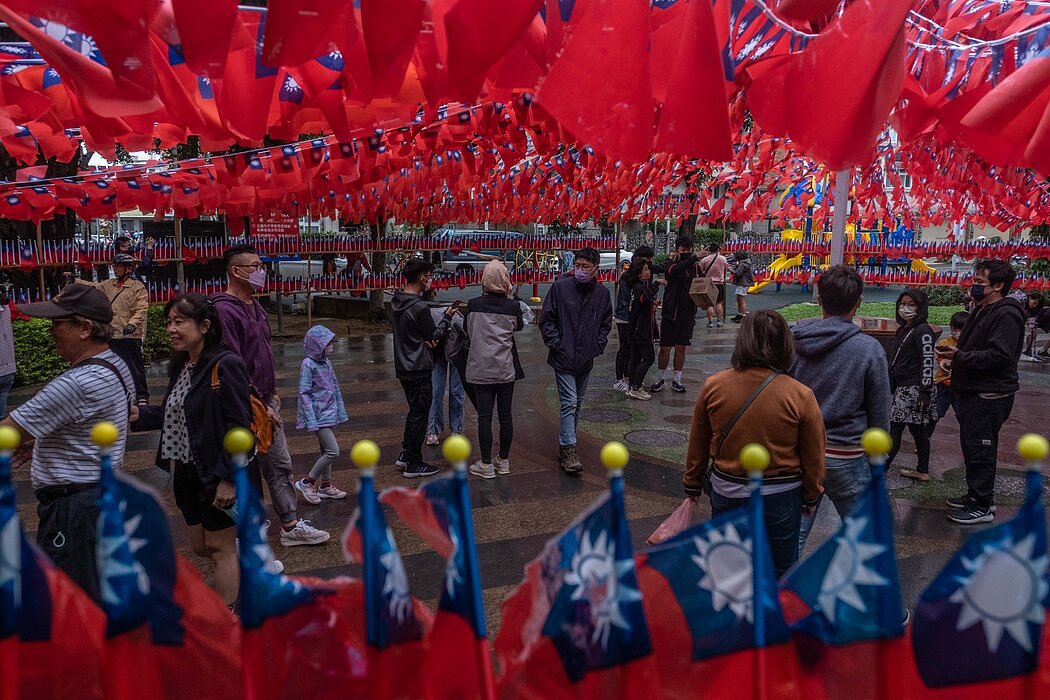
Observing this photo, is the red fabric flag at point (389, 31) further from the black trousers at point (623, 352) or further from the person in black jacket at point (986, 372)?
the black trousers at point (623, 352)

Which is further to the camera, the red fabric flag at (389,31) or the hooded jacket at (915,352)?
the hooded jacket at (915,352)

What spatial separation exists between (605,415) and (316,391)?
386 cm

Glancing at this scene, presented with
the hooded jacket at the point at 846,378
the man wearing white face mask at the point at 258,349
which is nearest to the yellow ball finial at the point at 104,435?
the man wearing white face mask at the point at 258,349

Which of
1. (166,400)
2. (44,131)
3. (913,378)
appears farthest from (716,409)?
(44,131)

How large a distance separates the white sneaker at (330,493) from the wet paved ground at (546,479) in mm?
73

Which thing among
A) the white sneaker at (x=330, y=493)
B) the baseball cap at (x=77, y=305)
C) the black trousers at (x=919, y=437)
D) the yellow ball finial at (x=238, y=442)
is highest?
the baseball cap at (x=77, y=305)

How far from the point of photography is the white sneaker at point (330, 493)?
5.78 metres

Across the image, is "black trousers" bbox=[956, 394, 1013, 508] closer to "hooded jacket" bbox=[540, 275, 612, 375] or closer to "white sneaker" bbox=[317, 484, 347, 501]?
"hooded jacket" bbox=[540, 275, 612, 375]

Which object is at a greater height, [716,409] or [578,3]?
[578,3]

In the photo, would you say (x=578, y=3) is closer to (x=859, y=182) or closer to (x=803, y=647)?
(x=803, y=647)

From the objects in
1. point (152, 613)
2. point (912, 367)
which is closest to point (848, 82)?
point (152, 613)

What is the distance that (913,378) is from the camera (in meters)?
5.70

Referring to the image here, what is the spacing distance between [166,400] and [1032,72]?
3.85m

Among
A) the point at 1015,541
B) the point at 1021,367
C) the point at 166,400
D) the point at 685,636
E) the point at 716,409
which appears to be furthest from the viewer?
the point at 1021,367
